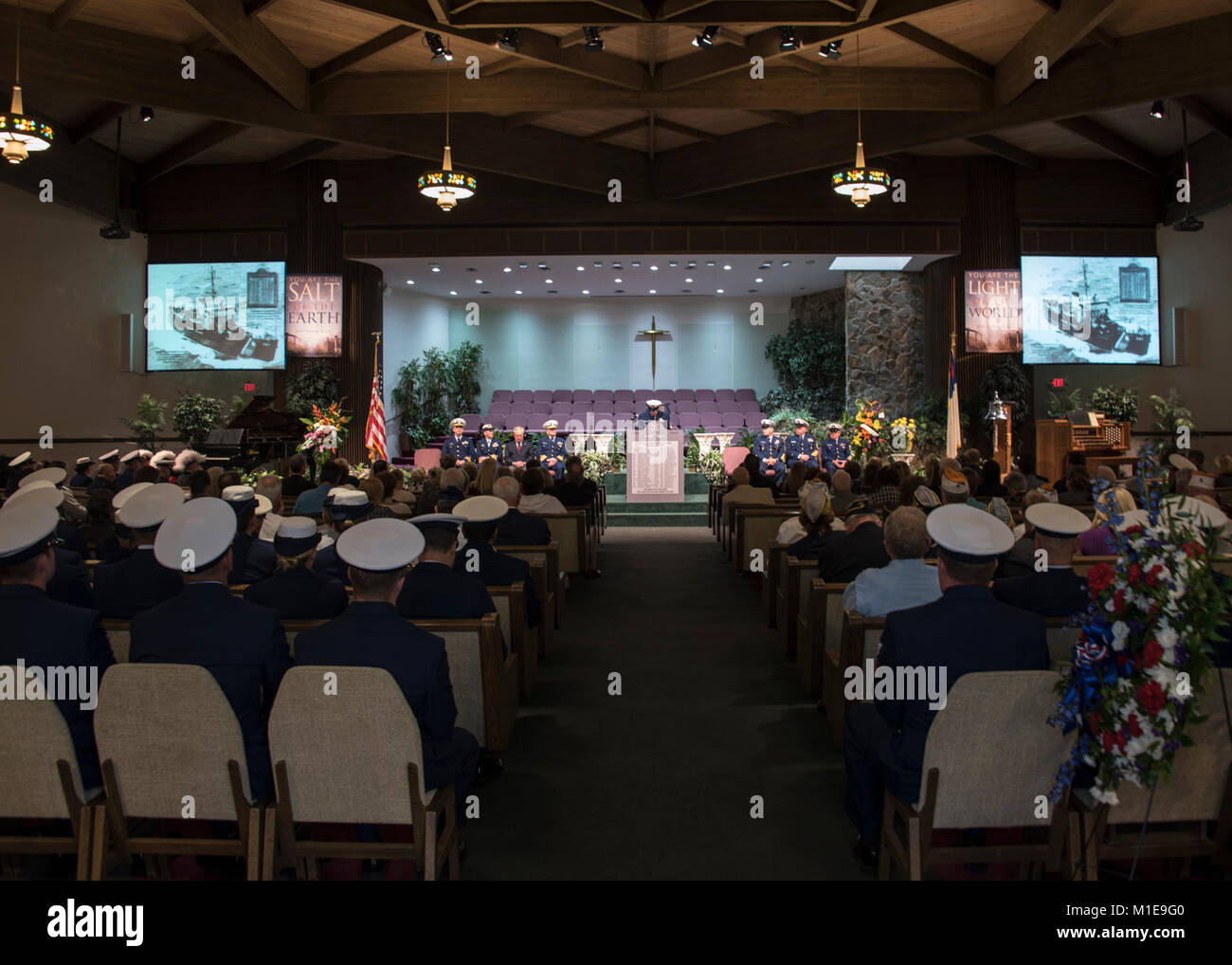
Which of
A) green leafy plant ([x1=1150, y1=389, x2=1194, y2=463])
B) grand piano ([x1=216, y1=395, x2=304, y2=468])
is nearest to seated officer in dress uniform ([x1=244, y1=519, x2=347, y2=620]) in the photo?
grand piano ([x1=216, y1=395, x2=304, y2=468])

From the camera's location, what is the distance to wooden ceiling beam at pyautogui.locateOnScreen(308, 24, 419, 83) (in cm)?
979

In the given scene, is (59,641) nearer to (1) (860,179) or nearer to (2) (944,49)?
(1) (860,179)

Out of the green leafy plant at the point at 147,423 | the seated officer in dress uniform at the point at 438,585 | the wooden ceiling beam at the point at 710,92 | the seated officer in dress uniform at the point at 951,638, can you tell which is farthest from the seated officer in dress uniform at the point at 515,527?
the green leafy plant at the point at 147,423

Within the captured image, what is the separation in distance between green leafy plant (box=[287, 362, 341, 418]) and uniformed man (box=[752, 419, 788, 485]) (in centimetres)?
651

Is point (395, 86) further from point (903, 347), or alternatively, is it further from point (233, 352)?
point (903, 347)

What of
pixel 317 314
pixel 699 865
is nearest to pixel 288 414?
pixel 317 314

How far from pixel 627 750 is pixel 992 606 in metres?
1.83

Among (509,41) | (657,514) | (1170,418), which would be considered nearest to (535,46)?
(509,41)

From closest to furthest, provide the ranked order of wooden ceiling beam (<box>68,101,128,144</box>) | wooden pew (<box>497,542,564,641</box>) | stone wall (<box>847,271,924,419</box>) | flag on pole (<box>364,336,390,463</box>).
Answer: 1. wooden pew (<box>497,542,564,641</box>)
2. wooden ceiling beam (<box>68,101,128,144</box>)
3. flag on pole (<box>364,336,390,463</box>)
4. stone wall (<box>847,271,924,419</box>)

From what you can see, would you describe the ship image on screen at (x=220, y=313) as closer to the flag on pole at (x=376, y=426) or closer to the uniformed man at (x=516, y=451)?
the flag on pole at (x=376, y=426)

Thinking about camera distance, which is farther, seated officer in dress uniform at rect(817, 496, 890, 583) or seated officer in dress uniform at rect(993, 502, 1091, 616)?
seated officer in dress uniform at rect(817, 496, 890, 583)

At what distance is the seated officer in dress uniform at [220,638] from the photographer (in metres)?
2.57

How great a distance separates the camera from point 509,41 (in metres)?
9.14

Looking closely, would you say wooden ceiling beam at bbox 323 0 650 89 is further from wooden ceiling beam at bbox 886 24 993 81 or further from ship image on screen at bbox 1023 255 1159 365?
ship image on screen at bbox 1023 255 1159 365
